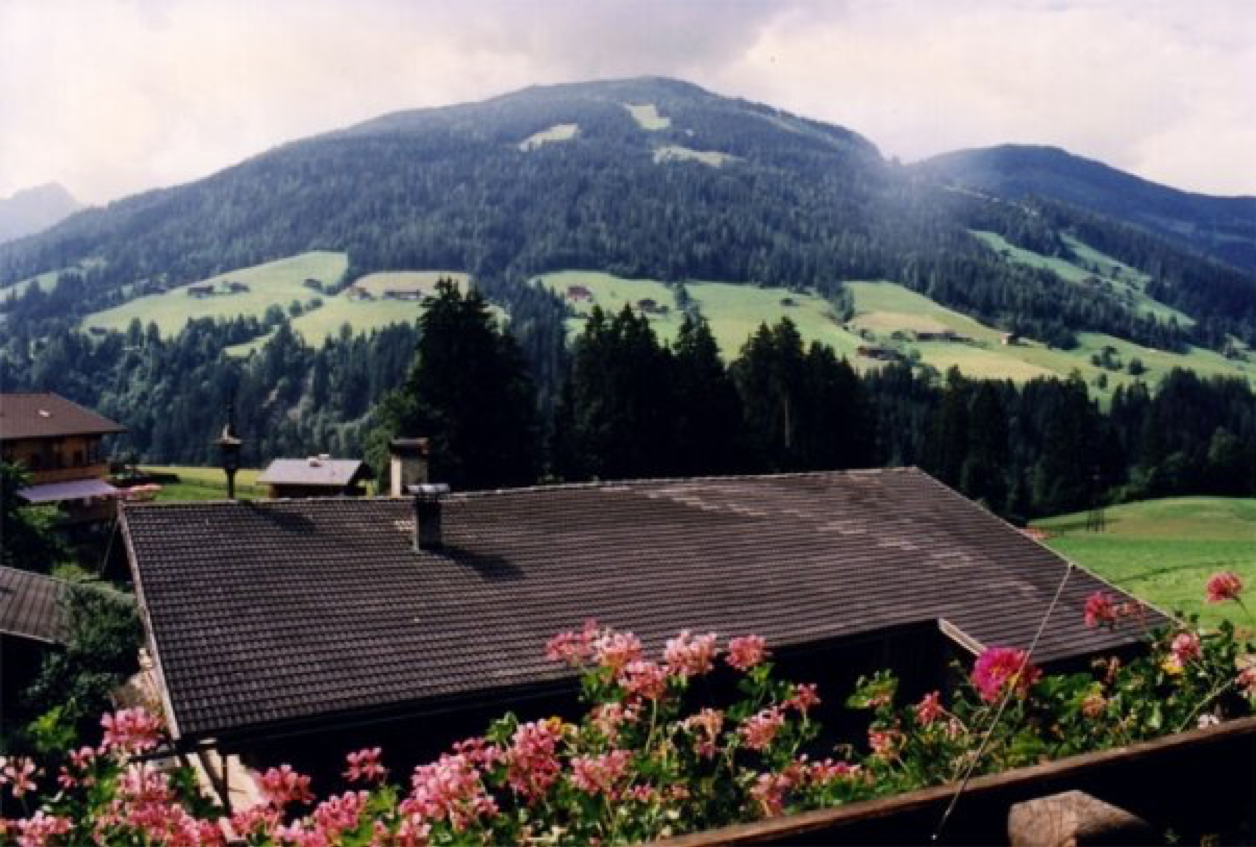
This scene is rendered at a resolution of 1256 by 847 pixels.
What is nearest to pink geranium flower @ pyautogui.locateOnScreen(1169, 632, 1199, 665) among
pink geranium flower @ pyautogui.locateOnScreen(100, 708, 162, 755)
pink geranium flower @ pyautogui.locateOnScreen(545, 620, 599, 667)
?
pink geranium flower @ pyautogui.locateOnScreen(545, 620, 599, 667)

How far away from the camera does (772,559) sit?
1866 cm

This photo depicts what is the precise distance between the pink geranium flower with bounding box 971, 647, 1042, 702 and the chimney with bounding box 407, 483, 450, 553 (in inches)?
506

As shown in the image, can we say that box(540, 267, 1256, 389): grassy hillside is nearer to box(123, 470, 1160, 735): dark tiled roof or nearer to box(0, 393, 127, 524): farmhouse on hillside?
box(0, 393, 127, 524): farmhouse on hillside

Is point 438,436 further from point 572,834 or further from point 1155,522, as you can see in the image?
point 1155,522

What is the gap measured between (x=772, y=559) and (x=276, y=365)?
492 feet

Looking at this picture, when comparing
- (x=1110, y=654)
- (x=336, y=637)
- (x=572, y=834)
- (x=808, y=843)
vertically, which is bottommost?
(x=1110, y=654)

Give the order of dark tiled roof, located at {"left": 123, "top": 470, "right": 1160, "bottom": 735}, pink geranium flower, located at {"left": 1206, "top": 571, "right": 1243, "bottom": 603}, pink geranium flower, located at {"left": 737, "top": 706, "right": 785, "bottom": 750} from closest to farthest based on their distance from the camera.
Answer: pink geranium flower, located at {"left": 737, "top": 706, "right": 785, "bottom": 750}
pink geranium flower, located at {"left": 1206, "top": 571, "right": 1243, "bottom": 603}
dark tiled roof, located at {"left": 123, "top": 470, "right": 1160, "bottom": 735}

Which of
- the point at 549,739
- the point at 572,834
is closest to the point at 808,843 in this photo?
the point at 572,834

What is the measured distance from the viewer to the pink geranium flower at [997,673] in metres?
4.72

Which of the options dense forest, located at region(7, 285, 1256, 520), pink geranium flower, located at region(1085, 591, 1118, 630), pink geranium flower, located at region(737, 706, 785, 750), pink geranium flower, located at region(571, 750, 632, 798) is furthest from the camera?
dense forest, located at region(7, 285, 1256, 520)

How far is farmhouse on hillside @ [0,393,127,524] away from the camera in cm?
6022

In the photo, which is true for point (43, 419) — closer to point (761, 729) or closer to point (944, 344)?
point (761, 729)

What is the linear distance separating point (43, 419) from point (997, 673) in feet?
229

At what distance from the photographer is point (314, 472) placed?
66.1m
